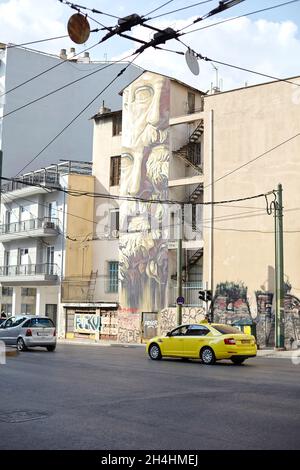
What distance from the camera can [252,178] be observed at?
3262 cm

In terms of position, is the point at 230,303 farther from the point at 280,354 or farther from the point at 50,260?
the point at 50,260

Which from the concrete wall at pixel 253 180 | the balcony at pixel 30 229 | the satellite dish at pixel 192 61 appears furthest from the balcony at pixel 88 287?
the satellite dish at pixel 192 61

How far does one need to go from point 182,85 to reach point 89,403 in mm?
29561

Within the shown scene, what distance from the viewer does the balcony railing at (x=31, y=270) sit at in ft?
140

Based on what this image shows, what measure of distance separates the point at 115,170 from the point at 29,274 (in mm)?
9868

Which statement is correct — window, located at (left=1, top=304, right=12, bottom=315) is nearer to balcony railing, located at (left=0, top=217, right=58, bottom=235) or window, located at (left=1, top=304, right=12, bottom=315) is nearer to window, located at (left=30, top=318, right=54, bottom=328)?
balcony railing, located at (left=0, top=217, right=58, bottom=235)

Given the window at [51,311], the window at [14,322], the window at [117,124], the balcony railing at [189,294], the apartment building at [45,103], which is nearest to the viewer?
the window at [14,322]

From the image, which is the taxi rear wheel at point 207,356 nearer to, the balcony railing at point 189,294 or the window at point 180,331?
the window at point 180,331

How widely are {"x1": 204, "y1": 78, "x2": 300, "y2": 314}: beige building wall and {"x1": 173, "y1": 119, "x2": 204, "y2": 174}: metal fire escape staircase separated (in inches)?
58.9

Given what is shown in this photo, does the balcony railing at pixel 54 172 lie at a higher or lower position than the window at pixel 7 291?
higher

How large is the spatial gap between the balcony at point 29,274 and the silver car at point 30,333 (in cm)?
1532

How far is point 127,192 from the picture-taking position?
38.2 meters

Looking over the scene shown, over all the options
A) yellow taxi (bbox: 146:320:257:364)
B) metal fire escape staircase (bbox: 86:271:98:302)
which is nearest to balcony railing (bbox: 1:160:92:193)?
metal fire escape staircase (bbox: 86:271:98:302)
